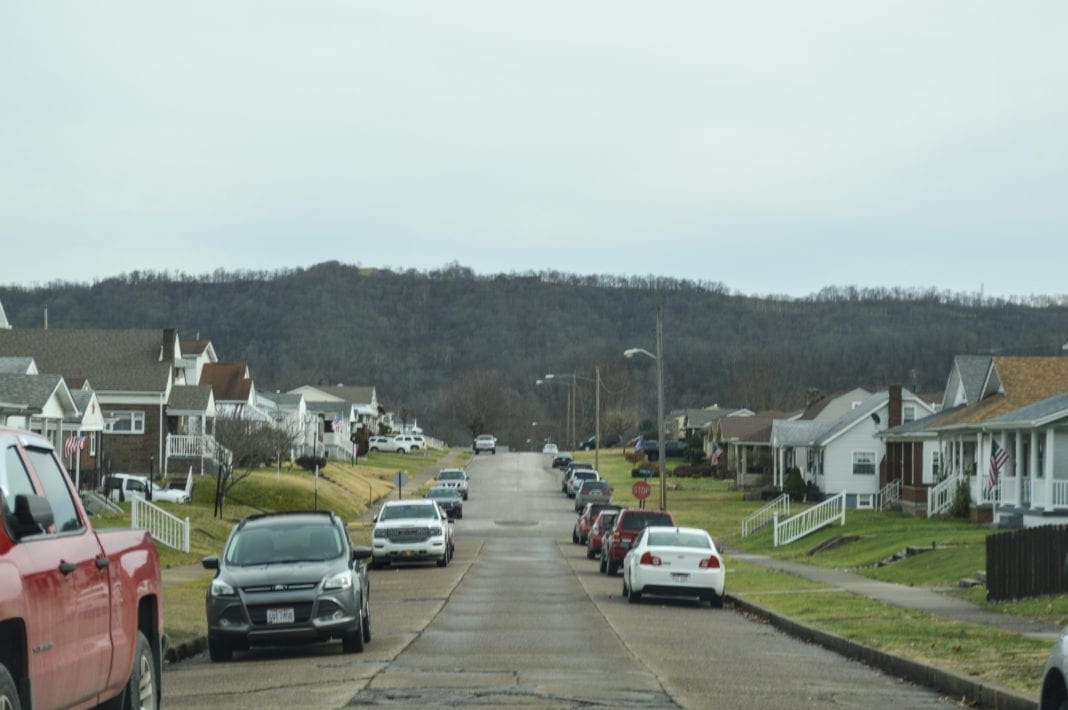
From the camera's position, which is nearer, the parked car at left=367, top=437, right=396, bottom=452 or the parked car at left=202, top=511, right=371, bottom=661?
the parked car at left=202, top=511, right=371, bottom=661

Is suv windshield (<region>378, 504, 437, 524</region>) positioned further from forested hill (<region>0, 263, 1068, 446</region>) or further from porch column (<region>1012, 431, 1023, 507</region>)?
forested hill (<region>0, 263, 1068, 446</region>)

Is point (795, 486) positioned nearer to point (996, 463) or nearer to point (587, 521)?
point (587, 521)

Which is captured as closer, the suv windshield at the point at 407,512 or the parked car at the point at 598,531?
the suv windshield at the point at 407,512

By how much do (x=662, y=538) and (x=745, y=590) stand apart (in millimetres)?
3493

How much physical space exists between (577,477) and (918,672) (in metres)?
69.5

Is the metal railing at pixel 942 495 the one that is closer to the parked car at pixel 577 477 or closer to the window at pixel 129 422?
the parked car at pixel 577 477

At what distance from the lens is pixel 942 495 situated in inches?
2215

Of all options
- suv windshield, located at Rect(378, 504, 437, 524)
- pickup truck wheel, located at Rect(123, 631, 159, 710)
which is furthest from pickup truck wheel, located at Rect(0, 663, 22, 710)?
suv windshield, located at Rect(378, 504, 437, 524)

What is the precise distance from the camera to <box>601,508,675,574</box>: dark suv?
128ft

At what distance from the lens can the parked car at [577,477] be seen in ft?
Result: 278

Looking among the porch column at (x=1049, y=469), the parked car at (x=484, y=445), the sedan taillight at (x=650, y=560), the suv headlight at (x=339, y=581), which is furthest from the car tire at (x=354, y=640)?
the parked car at (x=484, y=445)

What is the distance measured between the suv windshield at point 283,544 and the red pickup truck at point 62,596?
8.17m

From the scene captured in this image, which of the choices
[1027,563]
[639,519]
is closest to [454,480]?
[639,519]

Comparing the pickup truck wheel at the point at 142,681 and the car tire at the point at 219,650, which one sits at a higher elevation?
the pickup truck wheel at the point at 142,681
